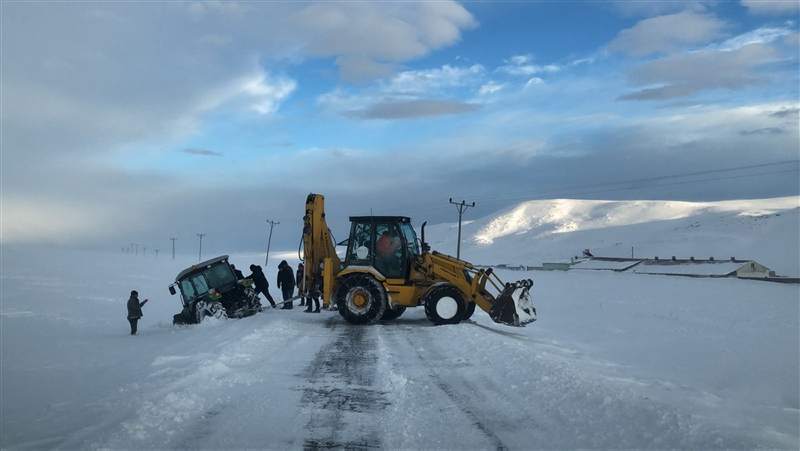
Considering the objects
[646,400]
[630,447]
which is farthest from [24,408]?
[646,400]

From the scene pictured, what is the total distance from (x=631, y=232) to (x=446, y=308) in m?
129

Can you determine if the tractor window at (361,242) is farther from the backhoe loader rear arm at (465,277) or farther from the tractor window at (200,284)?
the tractor window at (200,284)

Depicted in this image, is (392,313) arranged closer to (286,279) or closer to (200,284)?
(286,279)

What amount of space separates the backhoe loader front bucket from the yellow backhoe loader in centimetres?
2

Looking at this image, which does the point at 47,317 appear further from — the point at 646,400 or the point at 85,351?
the point at 646,400

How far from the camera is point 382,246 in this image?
47.4ft

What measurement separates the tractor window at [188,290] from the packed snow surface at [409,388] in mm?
1716

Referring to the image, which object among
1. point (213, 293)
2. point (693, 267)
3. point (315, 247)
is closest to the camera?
point (315, 247)

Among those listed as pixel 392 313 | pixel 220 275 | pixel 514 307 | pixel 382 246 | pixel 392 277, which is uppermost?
pixel 382 246

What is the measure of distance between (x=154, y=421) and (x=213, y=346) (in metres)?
4.84

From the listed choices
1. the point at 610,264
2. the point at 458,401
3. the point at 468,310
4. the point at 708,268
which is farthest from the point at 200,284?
the point at 610,264

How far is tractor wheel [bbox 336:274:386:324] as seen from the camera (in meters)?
13.8

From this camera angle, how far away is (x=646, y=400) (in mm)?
6191

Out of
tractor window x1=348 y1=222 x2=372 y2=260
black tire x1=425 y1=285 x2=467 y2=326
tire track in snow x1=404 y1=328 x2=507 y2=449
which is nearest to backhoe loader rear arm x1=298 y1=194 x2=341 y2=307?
tractor window x1=348 y1=222 x2=372 y2=260
